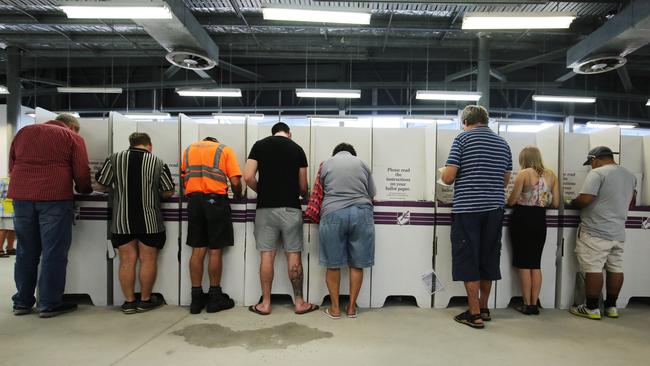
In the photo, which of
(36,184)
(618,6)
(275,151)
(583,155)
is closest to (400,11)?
(618,6)

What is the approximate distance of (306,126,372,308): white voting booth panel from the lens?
3164mm

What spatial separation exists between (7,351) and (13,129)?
872cm

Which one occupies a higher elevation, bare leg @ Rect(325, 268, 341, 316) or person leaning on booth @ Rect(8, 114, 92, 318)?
person leaning on booth @ Rect(8, 114, 92, 318)

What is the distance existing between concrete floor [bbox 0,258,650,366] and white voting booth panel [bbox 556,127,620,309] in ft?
0.98

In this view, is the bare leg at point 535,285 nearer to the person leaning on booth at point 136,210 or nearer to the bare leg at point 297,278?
the bare leg at point 297,278

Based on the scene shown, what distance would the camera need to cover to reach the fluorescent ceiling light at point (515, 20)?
14.4ft

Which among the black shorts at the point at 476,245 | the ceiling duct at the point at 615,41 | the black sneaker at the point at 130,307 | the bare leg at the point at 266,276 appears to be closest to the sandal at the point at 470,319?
the black shorts at the point at 476,245

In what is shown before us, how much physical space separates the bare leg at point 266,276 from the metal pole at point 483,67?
22.7 feet

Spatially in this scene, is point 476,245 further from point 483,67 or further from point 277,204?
point 483,67

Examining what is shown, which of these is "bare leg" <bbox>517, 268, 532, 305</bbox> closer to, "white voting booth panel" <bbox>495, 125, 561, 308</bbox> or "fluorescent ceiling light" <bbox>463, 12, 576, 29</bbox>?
"white voting booth panel" <bbox>495, 125, 561, 308</bbox>

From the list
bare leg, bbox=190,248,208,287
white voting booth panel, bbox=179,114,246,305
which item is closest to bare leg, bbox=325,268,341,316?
white voting booth panel, bbox=179,114,246,305

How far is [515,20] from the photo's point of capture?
4.52m

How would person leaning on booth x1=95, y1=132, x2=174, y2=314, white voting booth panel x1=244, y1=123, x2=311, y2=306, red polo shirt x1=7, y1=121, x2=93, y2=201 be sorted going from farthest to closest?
white voting booth panel x1=244, y1=123, x2=311, y2=306 → person leaning on booth x1=95, y1=132, x2=174, y2=314 → red polo shirt x1=7, y1=121, x2=93, y2=201

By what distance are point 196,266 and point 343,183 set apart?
1.41 m
